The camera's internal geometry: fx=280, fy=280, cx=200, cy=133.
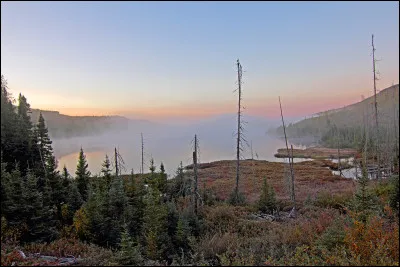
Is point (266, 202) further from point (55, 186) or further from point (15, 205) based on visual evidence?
point (15, 205)

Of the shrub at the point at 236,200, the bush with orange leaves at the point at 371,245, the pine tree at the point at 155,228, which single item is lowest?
the shrub at the point at 236,200

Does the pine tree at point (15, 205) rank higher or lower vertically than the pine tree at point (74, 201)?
higher

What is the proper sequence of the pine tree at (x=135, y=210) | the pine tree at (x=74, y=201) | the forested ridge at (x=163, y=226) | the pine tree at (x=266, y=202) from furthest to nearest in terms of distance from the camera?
the pine tree at (x=266, y=202) → the pine tree at (x=74, y=201) → the pine tree at (x=135, y=210) → the forested ridge at (x=163, y=226)

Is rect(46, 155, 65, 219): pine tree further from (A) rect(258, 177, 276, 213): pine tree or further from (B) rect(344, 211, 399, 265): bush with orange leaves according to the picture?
(B) rect(344, 211, 399, 265): bush with orange leaves

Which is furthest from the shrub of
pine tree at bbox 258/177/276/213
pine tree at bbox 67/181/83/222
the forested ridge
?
pine tree at bbox 67/181/83/222

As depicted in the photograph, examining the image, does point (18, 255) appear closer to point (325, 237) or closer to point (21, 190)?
point (21, 190)

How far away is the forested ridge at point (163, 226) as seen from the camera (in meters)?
6.84

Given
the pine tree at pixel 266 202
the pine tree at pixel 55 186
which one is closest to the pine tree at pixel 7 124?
the pine tree at pixel 55 186

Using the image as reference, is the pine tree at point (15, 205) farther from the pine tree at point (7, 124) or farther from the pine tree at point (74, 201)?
the pine tree at point (74, 201)

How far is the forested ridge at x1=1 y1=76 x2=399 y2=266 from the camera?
6836 mm

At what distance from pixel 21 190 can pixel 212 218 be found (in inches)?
399

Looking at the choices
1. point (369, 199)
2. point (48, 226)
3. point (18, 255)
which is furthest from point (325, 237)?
point (48, 226)

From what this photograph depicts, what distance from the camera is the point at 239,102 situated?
24.1m

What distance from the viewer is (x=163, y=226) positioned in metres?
13.3
